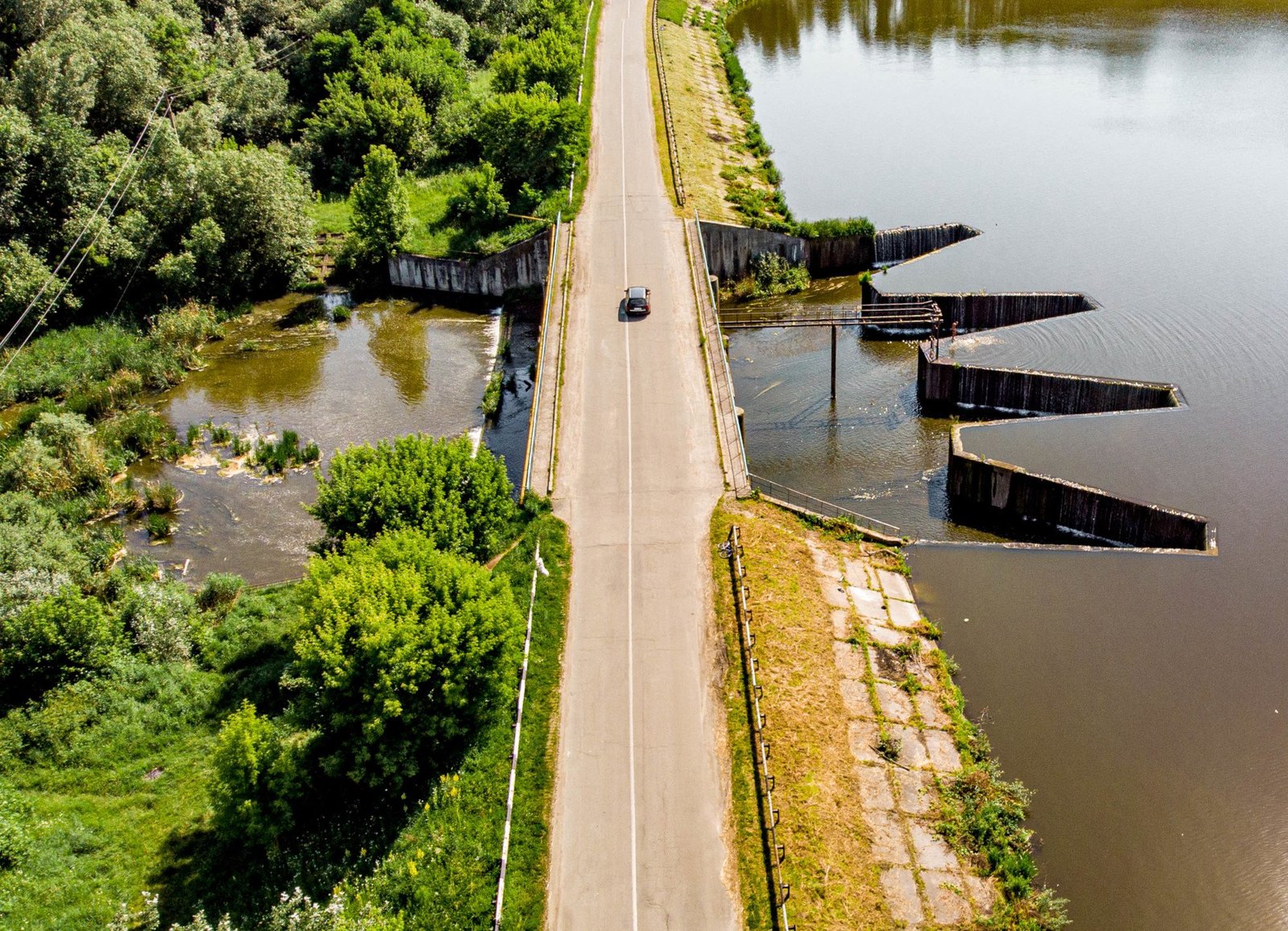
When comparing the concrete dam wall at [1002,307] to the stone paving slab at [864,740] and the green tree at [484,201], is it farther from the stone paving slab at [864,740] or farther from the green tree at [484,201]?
the stone paving slab at [864,740]

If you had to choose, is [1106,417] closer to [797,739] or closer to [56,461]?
[797,739]

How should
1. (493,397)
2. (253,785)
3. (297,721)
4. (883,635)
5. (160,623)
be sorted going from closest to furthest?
(253,785), (297,721), (883,635), (160,623), (493,397)

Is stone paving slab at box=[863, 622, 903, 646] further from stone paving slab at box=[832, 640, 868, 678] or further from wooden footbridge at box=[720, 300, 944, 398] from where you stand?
wooden footbridge at box=[720, 300, 944, 398]

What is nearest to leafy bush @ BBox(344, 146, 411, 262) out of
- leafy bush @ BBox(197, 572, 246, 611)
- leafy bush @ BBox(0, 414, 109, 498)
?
leafy bush @ BBox(0, 414, 109, 498)

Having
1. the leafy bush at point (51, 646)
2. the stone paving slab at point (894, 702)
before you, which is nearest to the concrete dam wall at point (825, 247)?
the stone paving slab at point (894, 702)

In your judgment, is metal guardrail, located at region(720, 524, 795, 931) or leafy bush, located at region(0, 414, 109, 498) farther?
leafy bush, located at region(0, 414, 109, 498)

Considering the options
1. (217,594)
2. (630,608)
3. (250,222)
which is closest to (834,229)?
(630,608)

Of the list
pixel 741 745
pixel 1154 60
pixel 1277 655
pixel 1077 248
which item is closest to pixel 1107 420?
pixel 1277 655
